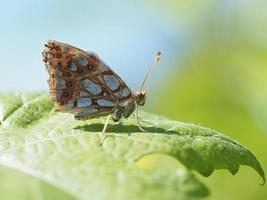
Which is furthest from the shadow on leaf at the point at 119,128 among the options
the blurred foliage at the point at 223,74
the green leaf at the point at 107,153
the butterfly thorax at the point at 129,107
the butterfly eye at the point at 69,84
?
the blurred foliage at the point at 223,74

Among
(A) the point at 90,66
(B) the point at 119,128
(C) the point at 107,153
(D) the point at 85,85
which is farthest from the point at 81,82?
(C) the point at 107,153

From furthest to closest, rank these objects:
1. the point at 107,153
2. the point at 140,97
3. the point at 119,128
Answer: the point at 140,97 < the point at 119,128 < the point at 107,153

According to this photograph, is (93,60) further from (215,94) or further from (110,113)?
(215,94)

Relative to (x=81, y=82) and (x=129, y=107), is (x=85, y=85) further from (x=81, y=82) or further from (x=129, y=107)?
(x=129, y=107)

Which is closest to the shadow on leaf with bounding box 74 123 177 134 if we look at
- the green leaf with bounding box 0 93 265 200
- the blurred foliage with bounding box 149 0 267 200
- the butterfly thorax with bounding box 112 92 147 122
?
the green leaf with bounding box 0 93 265 200

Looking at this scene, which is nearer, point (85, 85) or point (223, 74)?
point (85, 85)

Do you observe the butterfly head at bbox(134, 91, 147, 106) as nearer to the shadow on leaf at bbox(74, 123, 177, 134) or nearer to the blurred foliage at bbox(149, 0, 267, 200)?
the shadow on leaf at bbox(74, 123, 177, 134)

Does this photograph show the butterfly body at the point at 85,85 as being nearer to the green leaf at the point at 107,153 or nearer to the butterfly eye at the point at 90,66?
the butterfly eye at the point at 90,66

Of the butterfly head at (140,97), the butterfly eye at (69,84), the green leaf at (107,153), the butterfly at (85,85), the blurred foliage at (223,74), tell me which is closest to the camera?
the green leaf at (107,153)
